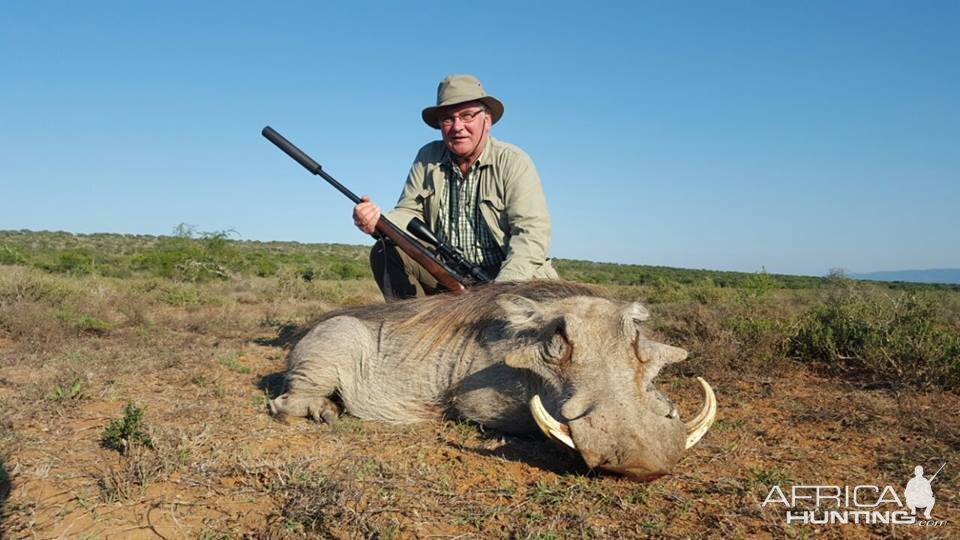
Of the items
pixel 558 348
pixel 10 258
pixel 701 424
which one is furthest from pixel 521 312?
pixel 10 258

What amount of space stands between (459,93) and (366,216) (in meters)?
1.16

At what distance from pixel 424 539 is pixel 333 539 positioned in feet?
0.92

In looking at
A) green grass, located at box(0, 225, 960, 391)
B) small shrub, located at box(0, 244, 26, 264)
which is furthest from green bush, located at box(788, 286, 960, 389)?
small shrub, located at box(0, 244, 26, 264)

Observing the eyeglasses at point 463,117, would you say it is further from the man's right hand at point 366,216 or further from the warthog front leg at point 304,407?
the warthog front leg at point 304,407

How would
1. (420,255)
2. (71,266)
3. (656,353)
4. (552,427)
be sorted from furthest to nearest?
(71,266) → (420,255) → (656,353) → (552,427)

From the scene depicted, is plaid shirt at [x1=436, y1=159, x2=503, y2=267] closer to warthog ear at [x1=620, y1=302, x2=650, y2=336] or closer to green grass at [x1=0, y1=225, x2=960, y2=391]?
green grass at [x1=0, y1=225, x2=960, y2=391]

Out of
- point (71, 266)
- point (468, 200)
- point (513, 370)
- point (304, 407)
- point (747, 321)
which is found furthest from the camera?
point (71, 266)

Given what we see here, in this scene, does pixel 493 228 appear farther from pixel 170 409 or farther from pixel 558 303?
pixel 170 409

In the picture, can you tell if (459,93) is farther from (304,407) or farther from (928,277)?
(928,277)

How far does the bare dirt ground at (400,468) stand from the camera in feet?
6.70

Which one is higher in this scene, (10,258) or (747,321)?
(10,258)

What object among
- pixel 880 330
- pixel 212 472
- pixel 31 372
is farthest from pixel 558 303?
pixel 31 372

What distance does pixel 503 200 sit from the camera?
15.8 feet

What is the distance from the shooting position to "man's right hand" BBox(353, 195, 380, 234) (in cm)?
467
